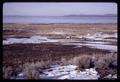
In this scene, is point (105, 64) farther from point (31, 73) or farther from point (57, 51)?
point (31, 73)

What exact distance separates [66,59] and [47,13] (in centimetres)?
58

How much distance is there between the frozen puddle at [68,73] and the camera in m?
3.17

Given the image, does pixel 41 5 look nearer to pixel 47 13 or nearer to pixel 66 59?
pixel 47 13

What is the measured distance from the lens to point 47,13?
10.5 feet

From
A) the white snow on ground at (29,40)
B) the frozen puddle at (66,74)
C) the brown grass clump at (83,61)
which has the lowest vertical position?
the frozen puddle at (66,74)

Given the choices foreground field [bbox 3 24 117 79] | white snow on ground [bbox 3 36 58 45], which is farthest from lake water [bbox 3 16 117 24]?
white snow on ground [bbox 3 36 58 45]

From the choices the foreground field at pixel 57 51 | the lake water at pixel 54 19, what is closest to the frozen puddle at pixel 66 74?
the foreground field at pixel 57 51

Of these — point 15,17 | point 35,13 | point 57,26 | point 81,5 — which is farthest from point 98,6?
point 15,17

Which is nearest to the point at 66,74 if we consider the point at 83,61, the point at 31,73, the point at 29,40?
the point at 83,61

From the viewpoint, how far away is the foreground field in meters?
3.18

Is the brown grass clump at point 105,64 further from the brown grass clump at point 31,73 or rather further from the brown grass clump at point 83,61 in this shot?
the brown grass clump at point 31,73

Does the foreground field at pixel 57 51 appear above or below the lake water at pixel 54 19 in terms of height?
below

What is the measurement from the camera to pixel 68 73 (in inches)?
125

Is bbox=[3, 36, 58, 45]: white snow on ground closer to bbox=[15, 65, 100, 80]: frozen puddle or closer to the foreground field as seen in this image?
the foreground field
